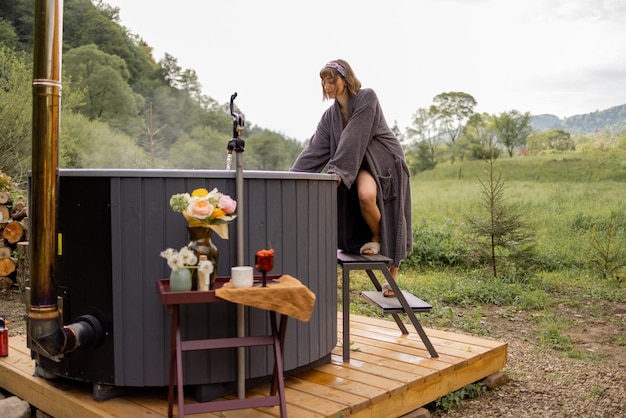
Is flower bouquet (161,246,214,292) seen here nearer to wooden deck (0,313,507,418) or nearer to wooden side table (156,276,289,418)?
wooden side table (156,276,289,418)

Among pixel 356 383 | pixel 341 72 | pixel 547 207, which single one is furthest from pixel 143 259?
pixel 547 207

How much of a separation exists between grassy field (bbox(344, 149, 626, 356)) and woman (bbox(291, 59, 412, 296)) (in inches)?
71.7

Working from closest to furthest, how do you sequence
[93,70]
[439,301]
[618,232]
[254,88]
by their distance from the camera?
[439,301]
[618,232]
[93,70]
[254,88]

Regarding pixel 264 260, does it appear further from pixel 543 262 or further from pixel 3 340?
pixel 543 262

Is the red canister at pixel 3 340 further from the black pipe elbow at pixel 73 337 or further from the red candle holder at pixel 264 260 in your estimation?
the red candle holder at pixel 264 260

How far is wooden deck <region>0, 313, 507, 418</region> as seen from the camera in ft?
8.76

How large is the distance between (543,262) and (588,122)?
17687mm

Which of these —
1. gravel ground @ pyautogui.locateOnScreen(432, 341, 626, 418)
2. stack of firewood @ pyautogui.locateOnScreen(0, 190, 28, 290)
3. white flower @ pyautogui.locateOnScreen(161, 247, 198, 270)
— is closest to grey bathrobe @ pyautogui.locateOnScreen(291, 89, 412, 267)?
gravel ground @ pyautogui.locateOnScreen(432, 341, 626, 418)

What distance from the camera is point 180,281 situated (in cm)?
241

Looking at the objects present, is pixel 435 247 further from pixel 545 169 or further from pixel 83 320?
pixel 545 169

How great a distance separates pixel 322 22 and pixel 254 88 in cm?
1022

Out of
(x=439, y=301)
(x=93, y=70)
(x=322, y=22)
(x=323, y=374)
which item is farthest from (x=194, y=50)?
(x=323, y=374)

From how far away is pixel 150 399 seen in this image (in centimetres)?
276

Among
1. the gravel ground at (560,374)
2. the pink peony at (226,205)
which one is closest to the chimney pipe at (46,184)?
the pink peony at (226,205)
